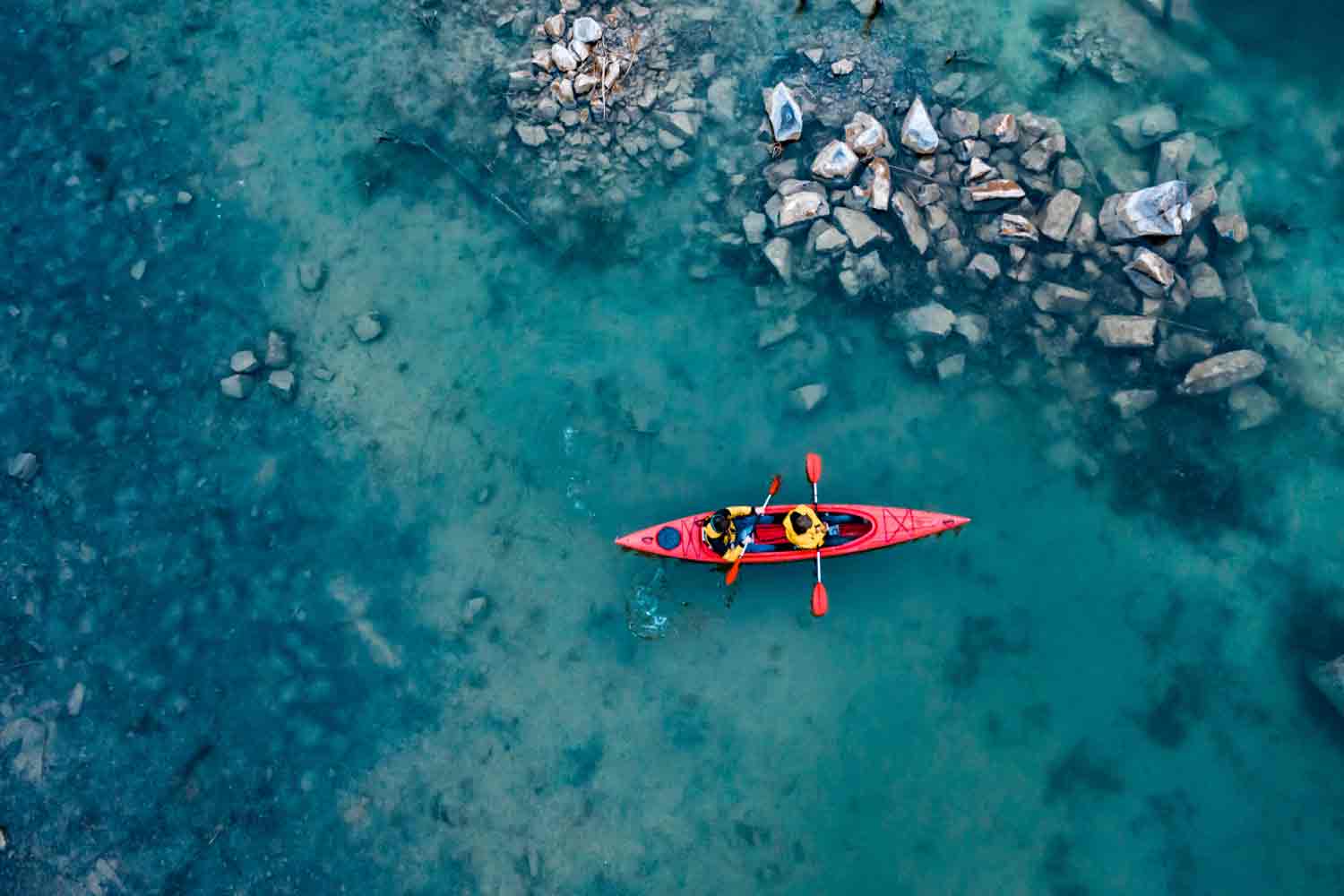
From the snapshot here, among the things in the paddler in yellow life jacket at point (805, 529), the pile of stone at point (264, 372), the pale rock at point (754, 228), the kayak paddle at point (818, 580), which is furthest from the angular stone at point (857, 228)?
the pile of stone at point (264, 372)

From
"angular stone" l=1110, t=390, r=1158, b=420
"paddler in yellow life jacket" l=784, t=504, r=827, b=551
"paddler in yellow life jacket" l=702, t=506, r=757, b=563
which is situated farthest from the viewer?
"angular stone" l=1110, t=390, r=1158, b=420

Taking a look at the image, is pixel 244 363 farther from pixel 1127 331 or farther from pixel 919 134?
pixel 1127 331

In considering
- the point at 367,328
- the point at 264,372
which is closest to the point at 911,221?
the point at 367,328

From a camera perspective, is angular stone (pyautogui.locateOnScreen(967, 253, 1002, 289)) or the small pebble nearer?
angular stone (pyautogui.locateOnScreen(967, 253, 1002, 289))

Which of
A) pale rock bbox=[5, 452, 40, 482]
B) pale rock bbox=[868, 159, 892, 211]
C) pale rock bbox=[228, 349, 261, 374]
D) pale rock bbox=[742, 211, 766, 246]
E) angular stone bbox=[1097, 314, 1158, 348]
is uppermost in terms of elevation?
pale rock bbox=[868, 159, 892, 211]

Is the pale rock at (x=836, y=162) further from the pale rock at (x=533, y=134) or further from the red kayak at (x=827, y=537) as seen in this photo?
the red kayak at (x=827, y=537)

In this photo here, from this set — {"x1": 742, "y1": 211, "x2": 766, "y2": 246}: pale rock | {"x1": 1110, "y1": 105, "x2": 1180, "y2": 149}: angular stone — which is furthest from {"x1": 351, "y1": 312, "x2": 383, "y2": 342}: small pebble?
{"x1": 1110, "y1": 105, "x2": 1180, "y2": 149}: angular stone

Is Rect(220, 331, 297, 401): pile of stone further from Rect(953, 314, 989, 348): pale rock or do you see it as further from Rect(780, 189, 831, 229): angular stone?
Rect(953, 314, 989, 348): pale rock
